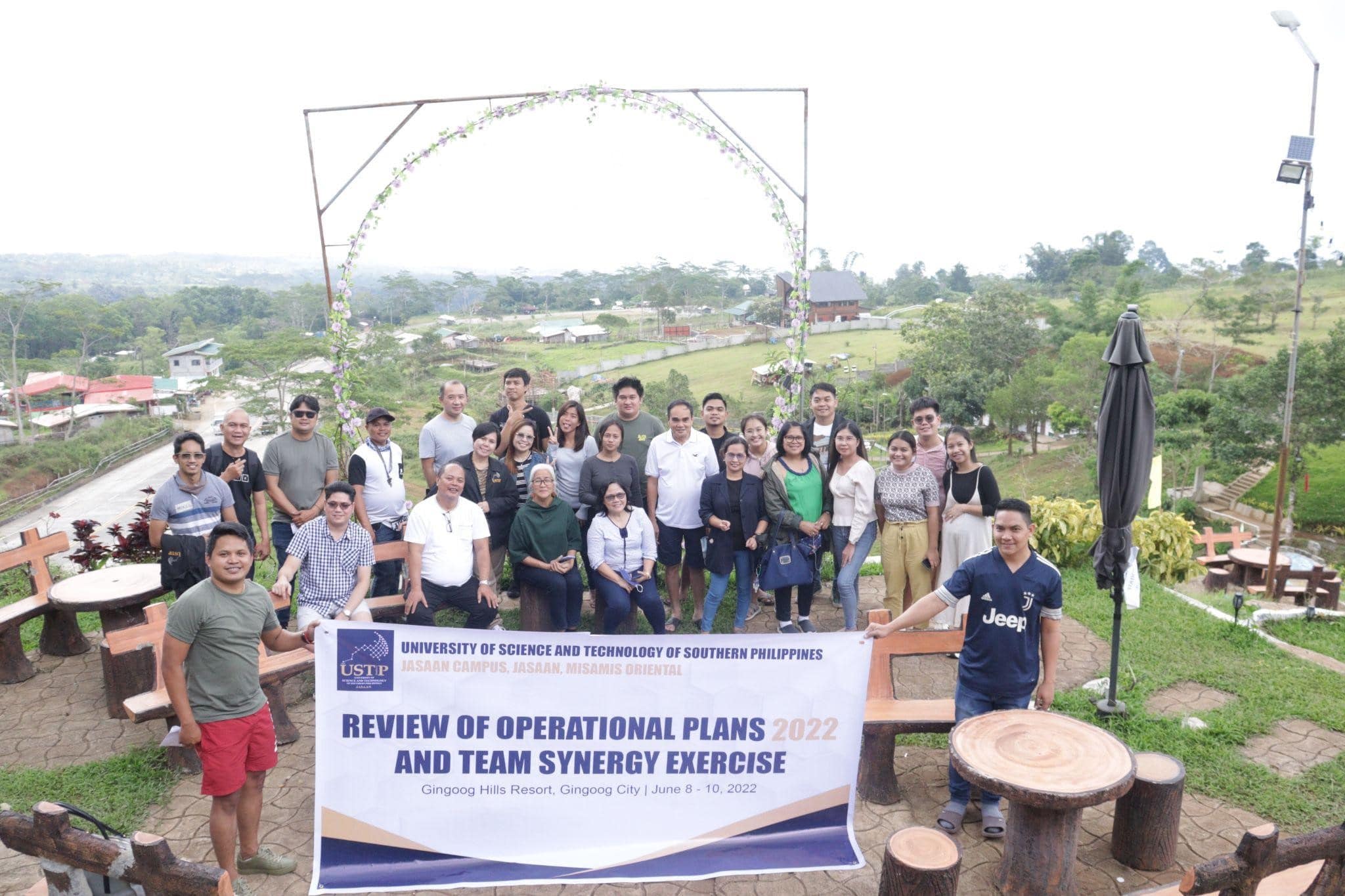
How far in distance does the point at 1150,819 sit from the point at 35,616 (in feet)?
23.3

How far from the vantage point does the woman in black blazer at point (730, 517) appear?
625 centimetres

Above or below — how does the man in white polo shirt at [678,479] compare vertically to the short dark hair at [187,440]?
below

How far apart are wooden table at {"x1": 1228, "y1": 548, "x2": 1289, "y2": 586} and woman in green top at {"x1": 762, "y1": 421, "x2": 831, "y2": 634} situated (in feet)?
37.0

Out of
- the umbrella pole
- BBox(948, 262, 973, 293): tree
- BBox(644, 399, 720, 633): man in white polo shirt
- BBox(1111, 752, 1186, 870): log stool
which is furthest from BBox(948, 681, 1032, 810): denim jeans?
BBox(948, 262, 973, 293): tree

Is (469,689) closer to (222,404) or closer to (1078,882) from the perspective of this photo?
(1078,882)

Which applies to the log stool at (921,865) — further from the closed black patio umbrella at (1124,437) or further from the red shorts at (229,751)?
the red shorts at (229,751)

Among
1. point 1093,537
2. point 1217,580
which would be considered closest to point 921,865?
point 1093,537

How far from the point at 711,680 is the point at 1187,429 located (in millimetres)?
37299

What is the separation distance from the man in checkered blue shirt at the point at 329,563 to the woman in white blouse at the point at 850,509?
3.16m

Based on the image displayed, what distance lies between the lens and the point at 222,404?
52094mm

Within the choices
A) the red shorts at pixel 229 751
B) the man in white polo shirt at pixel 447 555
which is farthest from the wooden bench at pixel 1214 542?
the red shorts at pixel 229 751

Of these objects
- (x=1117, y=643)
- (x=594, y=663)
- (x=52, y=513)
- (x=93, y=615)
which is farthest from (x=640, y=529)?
(x=52, y=513)

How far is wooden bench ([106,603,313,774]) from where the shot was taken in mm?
4926

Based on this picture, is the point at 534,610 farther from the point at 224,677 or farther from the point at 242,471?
the point at 224,677
